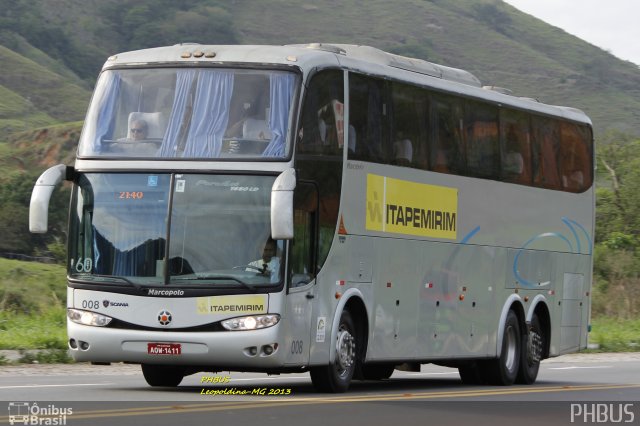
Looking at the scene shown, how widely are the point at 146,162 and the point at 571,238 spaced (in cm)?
1018

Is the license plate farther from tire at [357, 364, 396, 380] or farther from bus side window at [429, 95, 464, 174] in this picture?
tire at [357, 364, 396, 380]

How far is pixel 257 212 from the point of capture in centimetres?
1567

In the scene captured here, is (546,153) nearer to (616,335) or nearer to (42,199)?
(42,199)

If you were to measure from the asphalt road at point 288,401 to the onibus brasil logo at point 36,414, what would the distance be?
0.01 metres

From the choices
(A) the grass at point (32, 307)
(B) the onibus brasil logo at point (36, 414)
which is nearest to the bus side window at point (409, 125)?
(B) the onibus brasil logo at point (36, 414)

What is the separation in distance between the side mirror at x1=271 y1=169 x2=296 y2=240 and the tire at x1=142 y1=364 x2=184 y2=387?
121 inches

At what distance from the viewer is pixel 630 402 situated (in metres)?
17.4

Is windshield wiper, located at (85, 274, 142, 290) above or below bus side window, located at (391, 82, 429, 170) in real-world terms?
below

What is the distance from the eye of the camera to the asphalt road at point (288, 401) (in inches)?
504

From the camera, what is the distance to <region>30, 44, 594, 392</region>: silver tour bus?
51.0 ft

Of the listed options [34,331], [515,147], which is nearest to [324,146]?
[515,147]

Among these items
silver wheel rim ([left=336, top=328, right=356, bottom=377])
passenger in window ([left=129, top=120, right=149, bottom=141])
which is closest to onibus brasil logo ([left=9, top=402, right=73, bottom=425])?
passenger in window ([left=129, top=120, right=149, bottom=141])

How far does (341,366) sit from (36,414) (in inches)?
214

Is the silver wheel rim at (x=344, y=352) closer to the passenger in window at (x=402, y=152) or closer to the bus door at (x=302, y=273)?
the bus door at (x=302, y=273)
